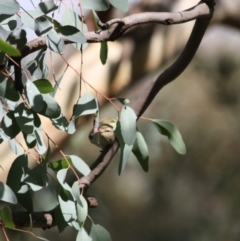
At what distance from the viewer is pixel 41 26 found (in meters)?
0.60

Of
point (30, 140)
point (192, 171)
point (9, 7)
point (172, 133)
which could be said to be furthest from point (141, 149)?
point (192, 171)

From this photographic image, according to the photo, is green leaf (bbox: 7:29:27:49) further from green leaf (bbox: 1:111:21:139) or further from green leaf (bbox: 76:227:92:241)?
green leaf (bbox: 76:227:92:241)

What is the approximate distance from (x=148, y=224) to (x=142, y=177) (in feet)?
1.09

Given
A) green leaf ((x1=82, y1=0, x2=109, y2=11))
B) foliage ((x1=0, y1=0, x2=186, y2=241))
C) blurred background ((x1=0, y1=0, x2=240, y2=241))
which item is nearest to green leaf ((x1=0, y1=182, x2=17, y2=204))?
foliage ((x1=0, y1=0, x2=186, y2=241))

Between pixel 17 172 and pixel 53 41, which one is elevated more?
pixel 53 41

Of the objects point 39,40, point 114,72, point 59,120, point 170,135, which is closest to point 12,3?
point 39,40

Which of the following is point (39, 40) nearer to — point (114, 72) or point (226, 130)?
point (114, 72)

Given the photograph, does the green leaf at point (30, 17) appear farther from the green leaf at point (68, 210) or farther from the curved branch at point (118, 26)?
the green leaf at point (68, 210)

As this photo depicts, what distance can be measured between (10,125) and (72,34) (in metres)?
0.12

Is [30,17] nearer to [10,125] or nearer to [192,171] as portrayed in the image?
[10,125]

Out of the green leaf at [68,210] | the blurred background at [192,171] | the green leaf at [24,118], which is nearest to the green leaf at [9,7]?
the green leaf at [24,118]

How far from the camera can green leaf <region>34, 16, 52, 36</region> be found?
59 centimetres

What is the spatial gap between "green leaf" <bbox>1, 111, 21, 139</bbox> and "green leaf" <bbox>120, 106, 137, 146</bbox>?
0.12m

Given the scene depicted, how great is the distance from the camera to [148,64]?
1.56 meters
